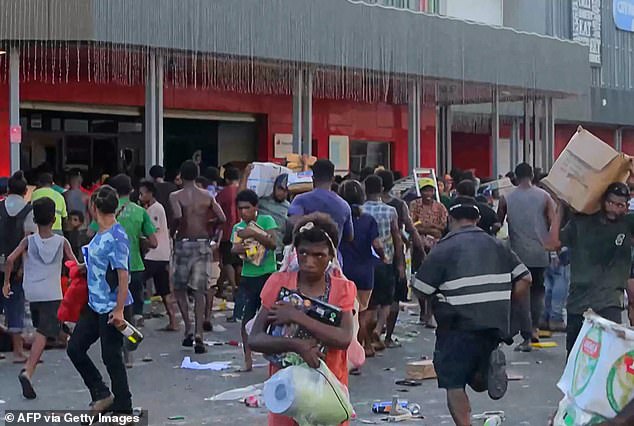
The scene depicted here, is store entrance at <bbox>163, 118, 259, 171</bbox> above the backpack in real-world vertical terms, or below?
above

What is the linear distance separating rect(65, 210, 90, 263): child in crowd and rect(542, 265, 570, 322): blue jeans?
580 centimetres

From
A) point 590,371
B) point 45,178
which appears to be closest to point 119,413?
point 590,371

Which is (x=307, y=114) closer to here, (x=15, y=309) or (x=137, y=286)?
(x=137, y=286)

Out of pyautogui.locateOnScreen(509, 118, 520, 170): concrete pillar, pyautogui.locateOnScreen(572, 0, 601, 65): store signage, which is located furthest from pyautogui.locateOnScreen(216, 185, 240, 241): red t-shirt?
pyautogui.locateOnScreen(572, 0, 601, 65): store signage

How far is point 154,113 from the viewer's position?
16.8 m

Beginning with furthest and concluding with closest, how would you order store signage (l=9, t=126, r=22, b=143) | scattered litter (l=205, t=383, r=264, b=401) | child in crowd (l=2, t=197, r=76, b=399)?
1. store signage (l=9, t=126, r=22, b=143)
2. child in crowd (l=2, t=197, r=76, b=399)
3. scattered litter (l=205, t=383, r=264, b=401)

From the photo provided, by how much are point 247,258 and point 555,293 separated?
4.37m

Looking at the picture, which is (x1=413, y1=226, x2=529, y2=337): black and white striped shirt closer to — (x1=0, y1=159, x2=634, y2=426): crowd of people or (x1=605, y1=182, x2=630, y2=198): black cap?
(x1=0, y1=159, x2=634, y2=426): crowd of people

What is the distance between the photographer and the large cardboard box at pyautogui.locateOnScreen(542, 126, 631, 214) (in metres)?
7.43

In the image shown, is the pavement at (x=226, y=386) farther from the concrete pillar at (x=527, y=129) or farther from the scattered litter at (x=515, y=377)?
the concrete pillar at (x=527, y=129)

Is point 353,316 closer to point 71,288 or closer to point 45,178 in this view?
point 71,288

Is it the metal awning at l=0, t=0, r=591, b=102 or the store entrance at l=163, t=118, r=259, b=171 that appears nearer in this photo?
the metal awning at l=0, t=0, r=591, b=102

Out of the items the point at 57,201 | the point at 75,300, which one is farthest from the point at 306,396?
the point at 57,201

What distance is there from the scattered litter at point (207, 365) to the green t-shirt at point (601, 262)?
3.81m
